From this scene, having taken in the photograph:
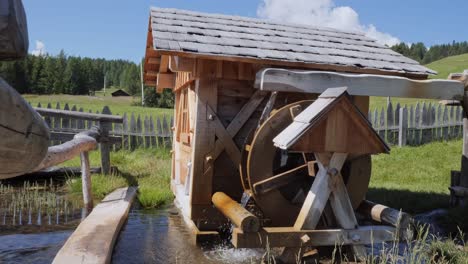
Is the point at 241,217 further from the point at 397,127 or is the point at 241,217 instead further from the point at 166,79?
the point at 397,127

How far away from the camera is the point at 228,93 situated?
5879 millimetres

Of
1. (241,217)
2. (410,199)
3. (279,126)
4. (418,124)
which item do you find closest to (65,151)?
(241,217)

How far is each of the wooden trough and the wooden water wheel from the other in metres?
0.01

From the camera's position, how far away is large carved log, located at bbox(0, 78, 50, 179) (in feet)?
2.85

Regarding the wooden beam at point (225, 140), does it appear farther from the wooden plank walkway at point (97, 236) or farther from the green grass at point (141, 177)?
the green grass at point (141, 177)

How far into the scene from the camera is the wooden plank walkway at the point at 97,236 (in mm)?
3709

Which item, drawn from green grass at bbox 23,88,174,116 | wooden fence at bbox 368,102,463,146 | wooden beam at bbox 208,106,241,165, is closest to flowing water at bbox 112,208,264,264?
wooden beam at bbox 208,106,241,165

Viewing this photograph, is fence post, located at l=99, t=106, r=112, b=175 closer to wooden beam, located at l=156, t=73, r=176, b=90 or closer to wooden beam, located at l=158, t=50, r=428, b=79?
wooden beam, located at l=156, t=73, r=176, b=90

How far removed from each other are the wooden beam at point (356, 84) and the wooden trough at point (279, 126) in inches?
0.5

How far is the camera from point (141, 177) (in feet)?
32.4

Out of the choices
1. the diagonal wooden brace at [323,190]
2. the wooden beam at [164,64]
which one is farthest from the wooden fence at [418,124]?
the diagonal wooden brace at [323,190]

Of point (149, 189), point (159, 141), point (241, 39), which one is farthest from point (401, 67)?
point (159, 141)

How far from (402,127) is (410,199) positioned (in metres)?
6.29

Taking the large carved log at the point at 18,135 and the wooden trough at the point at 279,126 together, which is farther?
the wooden trough at the point at 279,126
